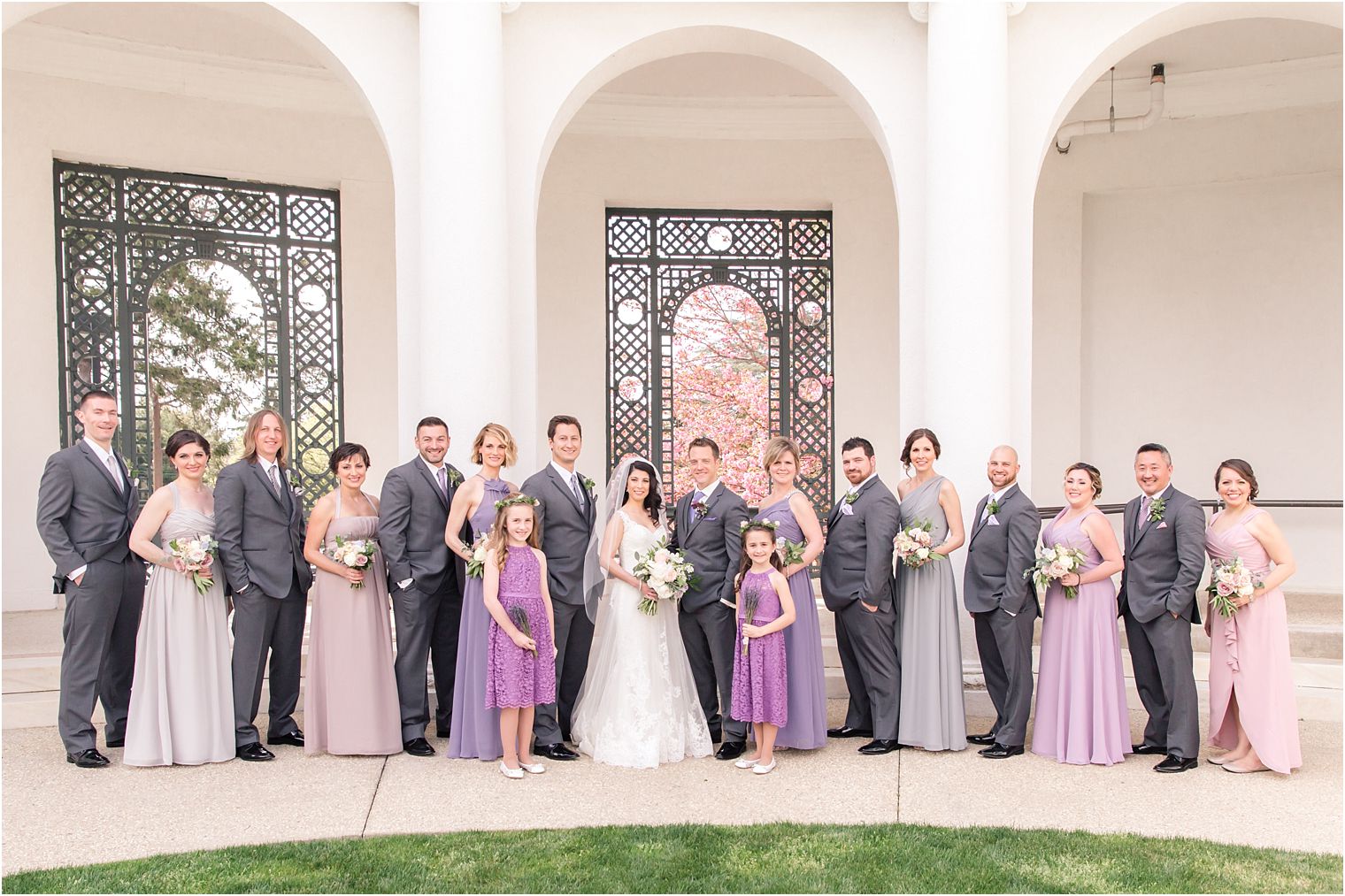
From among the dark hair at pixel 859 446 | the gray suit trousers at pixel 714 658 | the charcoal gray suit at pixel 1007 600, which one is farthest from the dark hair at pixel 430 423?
the charcoal gray suit at pixel 1007 600

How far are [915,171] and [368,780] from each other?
526cm

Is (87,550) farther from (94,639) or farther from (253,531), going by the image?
(253,531)

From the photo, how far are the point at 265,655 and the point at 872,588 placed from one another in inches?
139

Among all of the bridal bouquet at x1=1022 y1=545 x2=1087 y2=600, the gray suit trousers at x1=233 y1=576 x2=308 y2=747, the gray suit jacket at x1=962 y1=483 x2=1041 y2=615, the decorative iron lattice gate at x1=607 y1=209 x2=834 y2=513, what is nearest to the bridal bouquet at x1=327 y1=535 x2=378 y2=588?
the gray suit trousers at x1=233 y1=576 x2=308 y2=747

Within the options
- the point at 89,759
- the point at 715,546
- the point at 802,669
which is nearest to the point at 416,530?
the point at 715,546

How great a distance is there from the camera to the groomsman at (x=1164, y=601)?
5.76m

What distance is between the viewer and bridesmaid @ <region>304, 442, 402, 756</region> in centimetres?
593

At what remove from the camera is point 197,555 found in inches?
224

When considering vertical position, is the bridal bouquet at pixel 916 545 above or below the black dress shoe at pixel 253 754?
above

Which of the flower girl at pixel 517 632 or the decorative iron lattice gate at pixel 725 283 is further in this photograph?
the decorative iron lattice gate at pixel 725 283

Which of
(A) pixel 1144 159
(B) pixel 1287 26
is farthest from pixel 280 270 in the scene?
(B) pixel 1287 26

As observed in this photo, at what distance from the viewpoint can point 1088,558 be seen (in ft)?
19.5

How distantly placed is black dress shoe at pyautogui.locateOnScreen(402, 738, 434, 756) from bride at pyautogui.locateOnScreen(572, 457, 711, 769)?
2.78ft

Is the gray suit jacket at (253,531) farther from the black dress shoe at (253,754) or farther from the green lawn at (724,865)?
the green lawn at (724,865)
